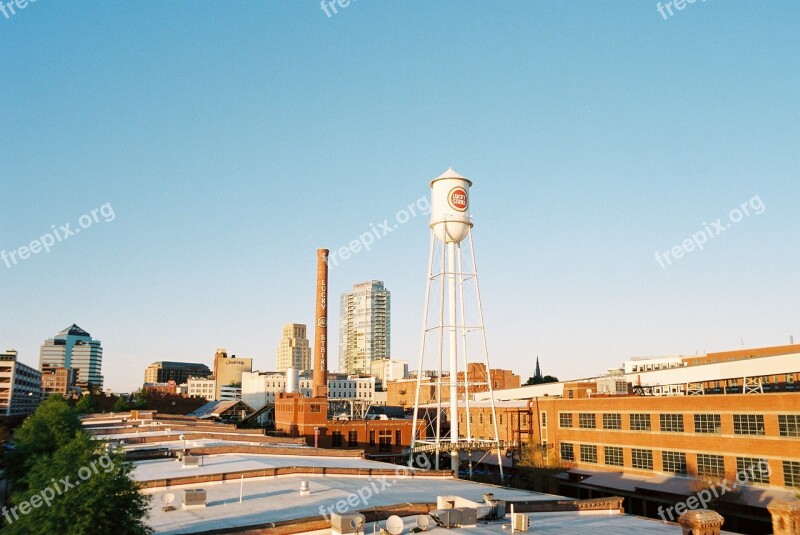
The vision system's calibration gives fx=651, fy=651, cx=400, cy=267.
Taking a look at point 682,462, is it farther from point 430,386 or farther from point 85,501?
point 430,386

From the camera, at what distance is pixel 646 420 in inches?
2131

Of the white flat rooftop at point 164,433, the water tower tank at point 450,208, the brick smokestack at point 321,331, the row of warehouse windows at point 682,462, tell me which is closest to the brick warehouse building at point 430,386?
the brick smokestack at point 321,331

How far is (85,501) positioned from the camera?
736 inches

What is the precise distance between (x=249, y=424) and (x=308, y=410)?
31.6m

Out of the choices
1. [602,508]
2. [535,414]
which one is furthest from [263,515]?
[535,414]

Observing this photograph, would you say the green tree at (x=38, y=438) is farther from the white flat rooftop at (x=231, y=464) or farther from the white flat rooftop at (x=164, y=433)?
the white flat rooftop at (x=164, y=433)

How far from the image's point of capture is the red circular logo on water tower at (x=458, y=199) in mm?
60725

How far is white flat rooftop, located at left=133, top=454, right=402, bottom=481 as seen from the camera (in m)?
37.4

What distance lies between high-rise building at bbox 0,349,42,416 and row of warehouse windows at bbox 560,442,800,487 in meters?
115

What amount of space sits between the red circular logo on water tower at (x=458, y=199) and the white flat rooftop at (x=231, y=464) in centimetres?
2453

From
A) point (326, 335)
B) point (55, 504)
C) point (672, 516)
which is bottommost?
point (672, 516)

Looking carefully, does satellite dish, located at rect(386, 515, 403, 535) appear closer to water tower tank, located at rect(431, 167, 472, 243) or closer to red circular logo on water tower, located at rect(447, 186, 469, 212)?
water tower tank, located at rect(431, 167, 472, 243)

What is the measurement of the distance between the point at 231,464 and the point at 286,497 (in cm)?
1290

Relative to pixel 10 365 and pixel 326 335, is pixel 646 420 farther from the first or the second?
pixel 10 365
